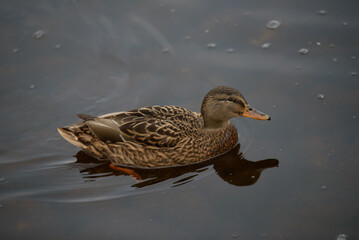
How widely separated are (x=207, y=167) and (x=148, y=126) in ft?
3.64

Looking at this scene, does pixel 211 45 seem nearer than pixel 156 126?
No

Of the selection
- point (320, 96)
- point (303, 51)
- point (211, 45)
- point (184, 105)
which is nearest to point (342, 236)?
point (320, 96)

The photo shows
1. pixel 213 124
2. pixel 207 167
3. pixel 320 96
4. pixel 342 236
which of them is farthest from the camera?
pixel 320 96

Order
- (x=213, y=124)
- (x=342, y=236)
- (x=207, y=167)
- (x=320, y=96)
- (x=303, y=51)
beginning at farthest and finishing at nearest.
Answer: (x=303, y=51) < (x=320, y=96) < (x=213, y=124) < (x=207, y=167) < (x=342, y=236)

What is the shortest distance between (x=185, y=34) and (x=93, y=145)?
330cm

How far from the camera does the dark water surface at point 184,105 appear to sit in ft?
19.3

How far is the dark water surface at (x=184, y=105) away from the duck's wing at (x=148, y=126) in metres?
0.53

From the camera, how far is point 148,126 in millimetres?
6543

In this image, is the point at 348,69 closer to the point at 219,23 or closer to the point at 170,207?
the point at 219,23

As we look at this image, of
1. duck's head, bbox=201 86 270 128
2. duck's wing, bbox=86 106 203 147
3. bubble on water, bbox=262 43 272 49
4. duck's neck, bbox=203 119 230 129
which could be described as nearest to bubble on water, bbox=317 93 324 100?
duck's head, bbox=201 86 270 128

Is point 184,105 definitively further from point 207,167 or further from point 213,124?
point 207,167

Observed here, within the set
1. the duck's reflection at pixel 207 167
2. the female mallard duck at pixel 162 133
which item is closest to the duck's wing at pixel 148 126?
the female mallard duck at pixel 162 133

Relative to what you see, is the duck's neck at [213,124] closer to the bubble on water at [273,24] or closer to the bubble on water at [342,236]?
the bubble on water at [342,236]

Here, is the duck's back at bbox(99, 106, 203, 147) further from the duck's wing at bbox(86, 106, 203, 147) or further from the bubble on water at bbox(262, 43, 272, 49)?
the bubble on water at bbox(262, 43, 272, 49)
